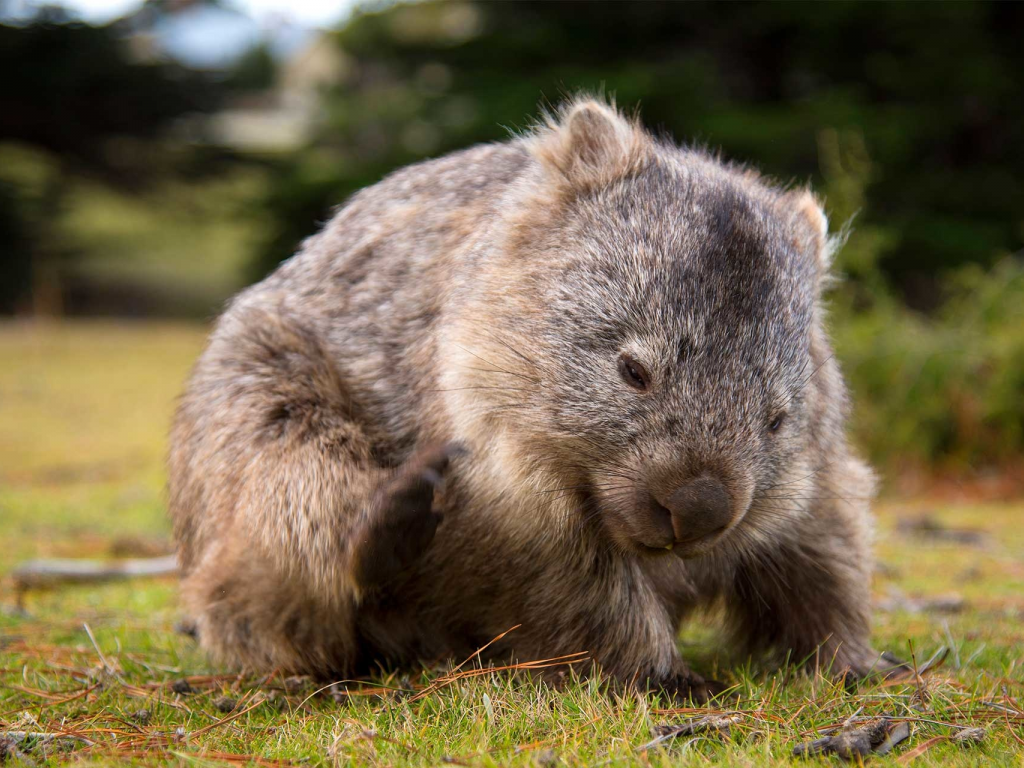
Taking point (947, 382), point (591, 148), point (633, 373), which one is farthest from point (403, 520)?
point (947, 382)

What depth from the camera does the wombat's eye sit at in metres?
2.79

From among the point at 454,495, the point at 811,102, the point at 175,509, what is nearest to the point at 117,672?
the point at 175,509

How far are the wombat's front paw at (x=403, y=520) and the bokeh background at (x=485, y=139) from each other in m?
5.03

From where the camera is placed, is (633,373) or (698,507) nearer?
(698,507)

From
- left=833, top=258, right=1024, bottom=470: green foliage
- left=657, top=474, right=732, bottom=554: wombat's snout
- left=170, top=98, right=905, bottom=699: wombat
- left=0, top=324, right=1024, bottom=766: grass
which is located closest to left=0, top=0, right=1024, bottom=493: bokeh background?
left=833, top=258, right=1024, bottom=470: green foliage

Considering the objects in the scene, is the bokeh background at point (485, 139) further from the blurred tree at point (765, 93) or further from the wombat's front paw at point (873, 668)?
the wombat's front paw at point (873, 668)

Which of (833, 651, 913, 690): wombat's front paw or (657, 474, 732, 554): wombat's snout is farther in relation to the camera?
(833, 651, 913, 690): wombat's front paw

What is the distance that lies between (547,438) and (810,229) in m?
1.31

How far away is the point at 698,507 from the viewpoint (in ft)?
8.68

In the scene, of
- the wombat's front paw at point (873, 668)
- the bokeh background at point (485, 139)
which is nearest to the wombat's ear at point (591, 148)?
the wombat's front paw at point (873, 668)

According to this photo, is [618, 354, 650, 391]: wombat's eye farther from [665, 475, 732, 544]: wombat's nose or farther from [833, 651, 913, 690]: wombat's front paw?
[833, 651, 913, 690]: wombat's front paw

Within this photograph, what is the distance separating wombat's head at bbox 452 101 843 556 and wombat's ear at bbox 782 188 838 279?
65 mm

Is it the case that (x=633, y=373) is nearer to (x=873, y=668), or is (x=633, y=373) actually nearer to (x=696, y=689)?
(x=696, y=689)

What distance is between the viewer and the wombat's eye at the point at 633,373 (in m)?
2.79
